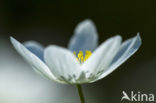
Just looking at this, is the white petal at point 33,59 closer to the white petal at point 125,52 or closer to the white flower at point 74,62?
the white flower at point 74,62

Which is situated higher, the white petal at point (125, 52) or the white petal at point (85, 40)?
the white petal at point (85, 40)

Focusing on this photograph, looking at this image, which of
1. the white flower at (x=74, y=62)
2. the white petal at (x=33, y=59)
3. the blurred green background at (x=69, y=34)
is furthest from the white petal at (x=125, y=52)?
the blurred green background at (x=69, y=34)

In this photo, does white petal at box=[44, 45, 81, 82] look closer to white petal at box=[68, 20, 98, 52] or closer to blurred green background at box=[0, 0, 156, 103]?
white petal at box=[68, 20, 98, 52]

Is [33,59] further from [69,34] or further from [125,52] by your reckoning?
[69,34]

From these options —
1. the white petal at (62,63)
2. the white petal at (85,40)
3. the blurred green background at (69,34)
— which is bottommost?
the white petal at (62,63)

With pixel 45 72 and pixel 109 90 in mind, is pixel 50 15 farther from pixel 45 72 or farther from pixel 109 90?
pixel 45 72

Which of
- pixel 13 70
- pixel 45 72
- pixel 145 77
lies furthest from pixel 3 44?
pixel 45 72

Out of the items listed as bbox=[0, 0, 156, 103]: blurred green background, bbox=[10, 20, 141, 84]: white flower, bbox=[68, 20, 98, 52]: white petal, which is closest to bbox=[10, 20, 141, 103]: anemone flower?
bbox=[10, 20, 141, 84]: white flower
